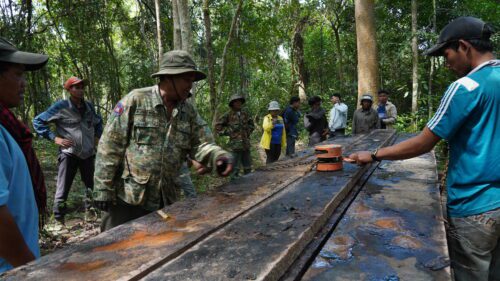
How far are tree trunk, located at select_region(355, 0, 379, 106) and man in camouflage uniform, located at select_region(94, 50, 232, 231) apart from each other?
22.8 feet

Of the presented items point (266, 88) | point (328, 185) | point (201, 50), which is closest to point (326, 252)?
point (328, 185)

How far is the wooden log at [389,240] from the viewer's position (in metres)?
1.41

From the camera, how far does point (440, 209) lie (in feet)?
6.98

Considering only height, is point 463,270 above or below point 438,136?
below

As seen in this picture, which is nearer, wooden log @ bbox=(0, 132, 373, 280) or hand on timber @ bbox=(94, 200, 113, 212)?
wooden log @ bbox=(0, 132, 373, 280)

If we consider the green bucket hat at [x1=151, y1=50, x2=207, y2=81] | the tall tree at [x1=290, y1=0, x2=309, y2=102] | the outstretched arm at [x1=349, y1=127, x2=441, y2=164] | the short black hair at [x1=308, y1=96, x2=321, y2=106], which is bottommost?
the outstretched arm at [x1=349, y1=127, x2=441, y2=164]

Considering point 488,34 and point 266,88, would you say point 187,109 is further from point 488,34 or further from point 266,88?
point 266,88

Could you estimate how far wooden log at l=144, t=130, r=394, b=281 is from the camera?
135 centimetres

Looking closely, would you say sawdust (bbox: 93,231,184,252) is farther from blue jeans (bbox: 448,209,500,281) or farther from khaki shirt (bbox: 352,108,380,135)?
khaki shirt (bbox: 352,108,380,135)

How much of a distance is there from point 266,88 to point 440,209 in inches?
592

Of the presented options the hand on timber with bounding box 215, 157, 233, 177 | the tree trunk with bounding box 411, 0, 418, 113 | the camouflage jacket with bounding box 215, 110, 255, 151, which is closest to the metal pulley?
the hand on timber with bounding box 215, 157, 233, 177

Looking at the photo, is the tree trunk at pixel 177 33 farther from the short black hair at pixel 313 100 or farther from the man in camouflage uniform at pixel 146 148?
the man in camouflage uniform at pixel 146 148

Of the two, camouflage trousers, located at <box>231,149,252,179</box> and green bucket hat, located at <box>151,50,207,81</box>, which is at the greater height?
green bucket hat, located at <box>151,50,207,81</box>

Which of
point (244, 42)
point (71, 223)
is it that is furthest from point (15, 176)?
point (244, 42)
